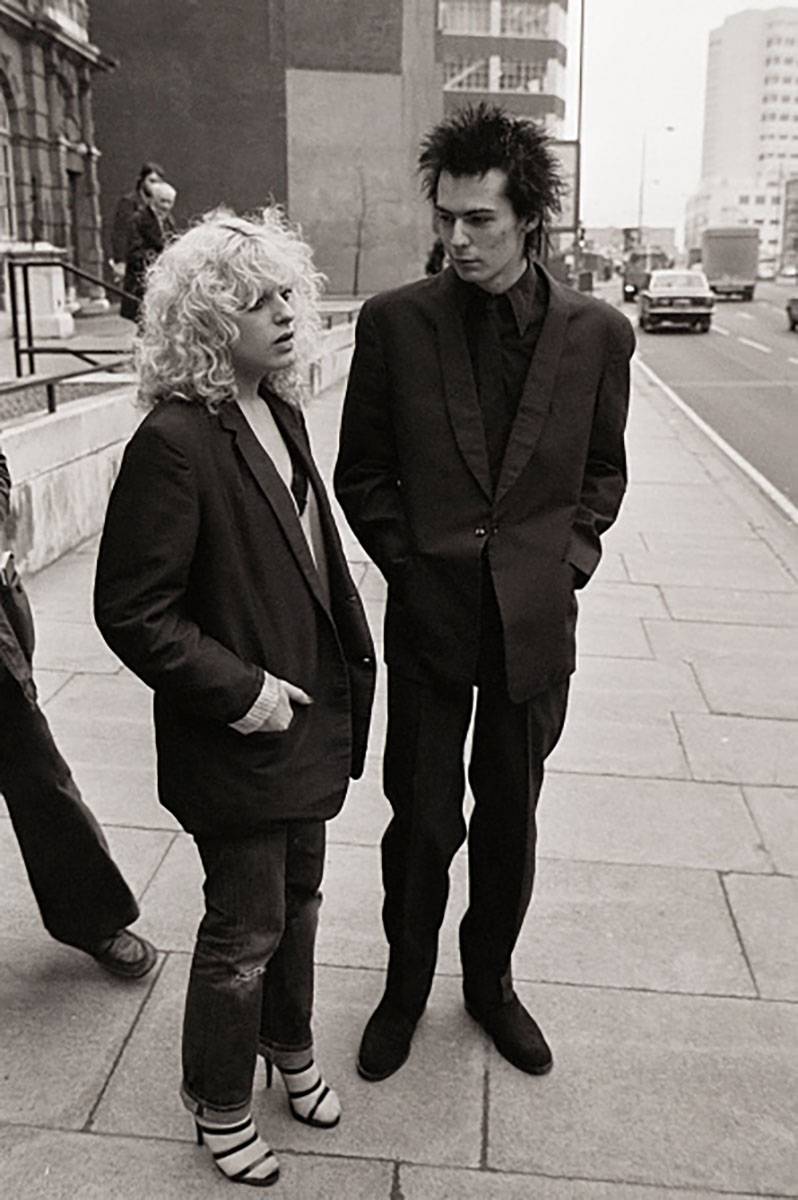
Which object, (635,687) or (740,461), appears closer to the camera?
(635,687)

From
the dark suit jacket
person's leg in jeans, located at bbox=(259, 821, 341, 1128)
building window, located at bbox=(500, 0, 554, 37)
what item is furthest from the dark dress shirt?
building window, located at bbox=(500, 0, 554, 37)

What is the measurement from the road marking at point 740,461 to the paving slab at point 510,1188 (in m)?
7.72

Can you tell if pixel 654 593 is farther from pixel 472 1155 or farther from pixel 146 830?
pixel 472 1155

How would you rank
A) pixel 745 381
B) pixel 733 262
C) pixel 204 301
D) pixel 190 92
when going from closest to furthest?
pixel 204 301, pixel 745 381, pixel 190 92, pixel 733 262

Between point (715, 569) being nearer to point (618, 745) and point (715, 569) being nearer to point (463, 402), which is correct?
point (618, 745)

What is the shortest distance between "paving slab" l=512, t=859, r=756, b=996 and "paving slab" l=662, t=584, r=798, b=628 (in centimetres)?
312

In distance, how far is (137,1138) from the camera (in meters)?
2.64

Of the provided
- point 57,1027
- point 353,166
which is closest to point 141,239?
point 57,1027

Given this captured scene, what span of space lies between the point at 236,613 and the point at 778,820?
103 inches

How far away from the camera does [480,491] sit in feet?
8.55

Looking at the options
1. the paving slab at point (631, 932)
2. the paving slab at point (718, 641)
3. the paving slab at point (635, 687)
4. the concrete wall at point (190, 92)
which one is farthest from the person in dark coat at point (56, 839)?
the concrete wall at point (190, 92)

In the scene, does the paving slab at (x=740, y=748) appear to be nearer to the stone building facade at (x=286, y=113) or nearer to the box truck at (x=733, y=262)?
the stone building facade at (x=286, y=113)

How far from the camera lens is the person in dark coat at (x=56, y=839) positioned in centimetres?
291

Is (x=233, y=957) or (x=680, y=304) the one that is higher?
(x=233, y=957)
